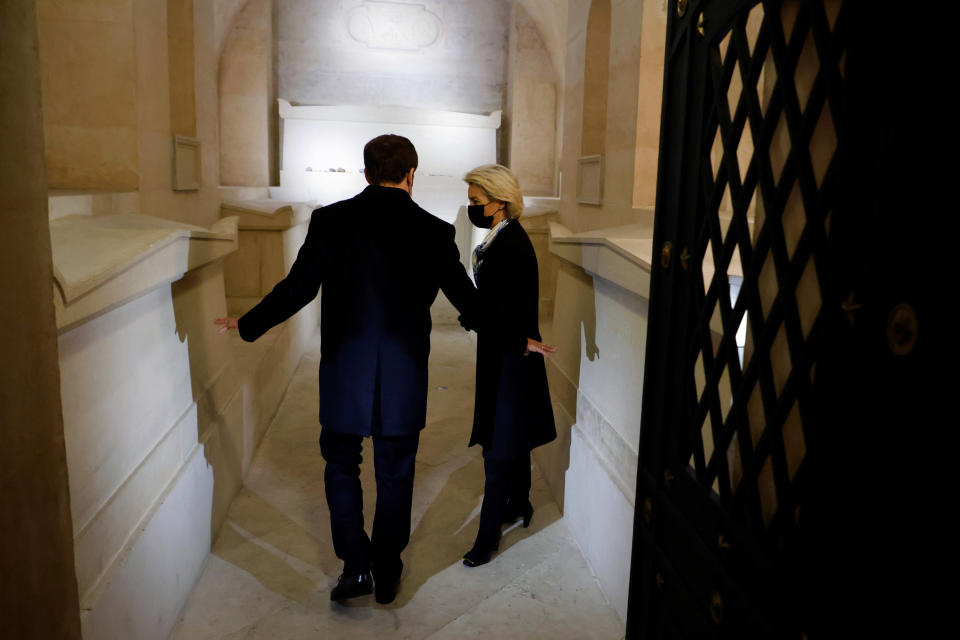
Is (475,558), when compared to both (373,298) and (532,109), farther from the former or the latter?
(532,109)

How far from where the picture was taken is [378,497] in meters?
3.04

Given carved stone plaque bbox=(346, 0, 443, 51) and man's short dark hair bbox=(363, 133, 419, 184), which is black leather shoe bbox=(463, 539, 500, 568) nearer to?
man's short dark hair bbox=(363, 133, 419, 184)

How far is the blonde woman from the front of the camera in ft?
10.5

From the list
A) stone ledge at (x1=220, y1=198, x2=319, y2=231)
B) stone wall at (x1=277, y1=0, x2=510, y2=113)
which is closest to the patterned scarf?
stone ledge at (x1=220, y1=198, x2=319, y2=231)

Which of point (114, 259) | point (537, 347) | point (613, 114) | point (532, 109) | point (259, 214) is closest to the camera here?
point (114, 259)

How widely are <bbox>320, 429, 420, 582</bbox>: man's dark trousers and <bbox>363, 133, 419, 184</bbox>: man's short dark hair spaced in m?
1.03

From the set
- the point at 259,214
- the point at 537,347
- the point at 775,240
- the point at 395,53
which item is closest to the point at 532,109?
the point at 395,53

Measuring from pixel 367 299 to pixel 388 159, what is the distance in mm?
548

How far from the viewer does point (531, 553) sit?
351 cm

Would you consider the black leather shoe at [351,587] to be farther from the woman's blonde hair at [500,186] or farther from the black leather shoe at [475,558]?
the woman's blonde hair at [500,186]

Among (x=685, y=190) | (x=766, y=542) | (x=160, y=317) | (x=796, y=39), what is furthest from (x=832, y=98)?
(x=160, y=317)

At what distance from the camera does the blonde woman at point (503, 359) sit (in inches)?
126

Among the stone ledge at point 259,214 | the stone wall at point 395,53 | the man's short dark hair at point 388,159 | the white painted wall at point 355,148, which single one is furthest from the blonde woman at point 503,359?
the stone wall at point 395,53

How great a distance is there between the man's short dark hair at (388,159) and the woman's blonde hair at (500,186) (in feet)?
1.55
